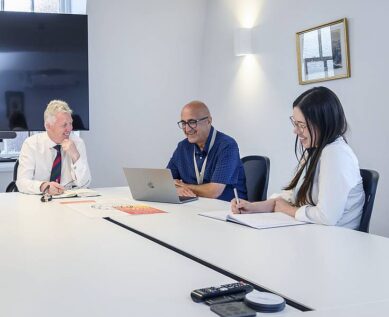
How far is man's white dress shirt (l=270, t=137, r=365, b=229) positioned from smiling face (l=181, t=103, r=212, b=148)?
1.20 meters

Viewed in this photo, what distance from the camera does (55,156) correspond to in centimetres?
355

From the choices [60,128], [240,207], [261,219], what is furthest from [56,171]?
[261,219]

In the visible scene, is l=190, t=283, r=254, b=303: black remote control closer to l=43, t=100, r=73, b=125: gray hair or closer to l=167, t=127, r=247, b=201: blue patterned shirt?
l=167, t=127, r=247, b=201: blue patterned shirt

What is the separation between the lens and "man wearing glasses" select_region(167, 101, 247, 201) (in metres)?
3.12

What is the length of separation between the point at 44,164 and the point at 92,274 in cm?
229

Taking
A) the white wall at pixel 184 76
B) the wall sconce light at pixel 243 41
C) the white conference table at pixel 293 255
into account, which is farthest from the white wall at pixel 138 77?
the white conference table at pixel 293 255

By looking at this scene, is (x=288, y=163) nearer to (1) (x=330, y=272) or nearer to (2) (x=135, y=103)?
(2) (x=135, y=103)

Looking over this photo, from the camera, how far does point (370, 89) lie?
3426 millimetres

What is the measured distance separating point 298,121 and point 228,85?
2.75 metres

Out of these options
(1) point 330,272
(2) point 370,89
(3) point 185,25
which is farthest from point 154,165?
(1) point 330,272

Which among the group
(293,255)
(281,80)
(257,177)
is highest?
(281,80)

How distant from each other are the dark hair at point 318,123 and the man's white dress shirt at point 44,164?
1.74 meters

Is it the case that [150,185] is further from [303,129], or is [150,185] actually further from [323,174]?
[323,174]

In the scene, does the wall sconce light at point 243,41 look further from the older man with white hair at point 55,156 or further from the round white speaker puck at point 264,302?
the round white speaker puck at point 264,302
